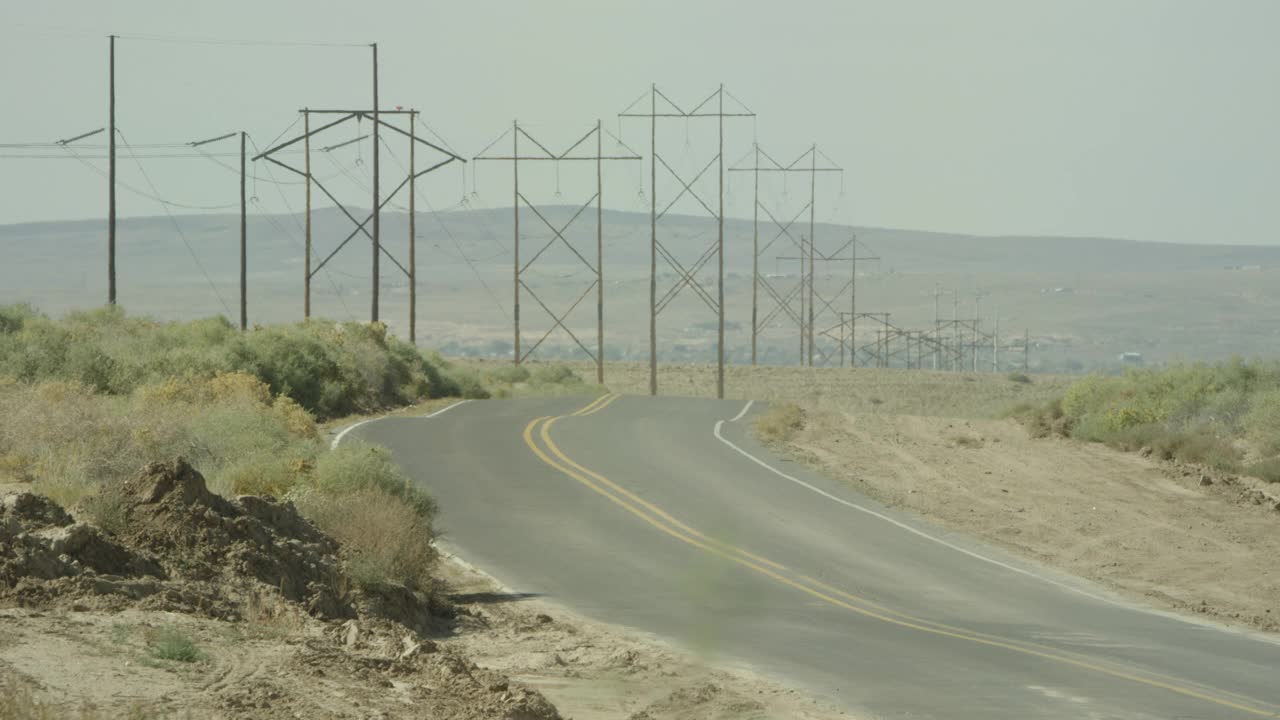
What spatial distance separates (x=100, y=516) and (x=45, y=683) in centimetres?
556

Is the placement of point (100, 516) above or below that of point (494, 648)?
above

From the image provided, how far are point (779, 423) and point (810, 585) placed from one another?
19.3 metres

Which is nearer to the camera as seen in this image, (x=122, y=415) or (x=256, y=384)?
(x=122, y=415)

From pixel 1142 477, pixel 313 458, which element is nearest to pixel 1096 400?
pixel 1142 477

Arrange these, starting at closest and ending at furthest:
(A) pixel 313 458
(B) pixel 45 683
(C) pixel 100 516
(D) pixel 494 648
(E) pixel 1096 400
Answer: (B) pixel 45 683 < (C) pixel 100 516 < (D) pixel 494 648 < (A) pixel 313 458 < (E) pixel 1096 400

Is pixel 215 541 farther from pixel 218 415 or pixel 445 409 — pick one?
pixel 445 409

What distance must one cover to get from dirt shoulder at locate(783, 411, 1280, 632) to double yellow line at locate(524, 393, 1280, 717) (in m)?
4.41

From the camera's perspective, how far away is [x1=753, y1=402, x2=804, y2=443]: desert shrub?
3975cm

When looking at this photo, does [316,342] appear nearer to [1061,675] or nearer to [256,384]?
[256,384]

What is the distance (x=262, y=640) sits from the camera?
12.9 meters

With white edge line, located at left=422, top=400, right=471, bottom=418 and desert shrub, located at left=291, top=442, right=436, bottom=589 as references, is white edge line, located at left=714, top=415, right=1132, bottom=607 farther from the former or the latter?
desert shrub, located at left=291, top=442, right=436, bottom=589

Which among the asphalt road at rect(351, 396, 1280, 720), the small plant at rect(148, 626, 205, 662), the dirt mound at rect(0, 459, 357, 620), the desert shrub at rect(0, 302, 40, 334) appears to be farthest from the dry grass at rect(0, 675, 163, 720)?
the desert shrub at rect(0, 302, 40, 334)

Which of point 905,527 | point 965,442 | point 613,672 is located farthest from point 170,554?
point 965,442

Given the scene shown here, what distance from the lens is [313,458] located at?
2394 centimetres
